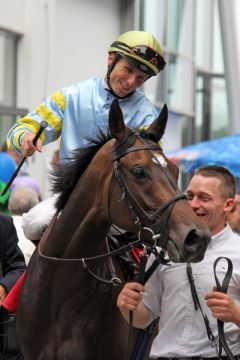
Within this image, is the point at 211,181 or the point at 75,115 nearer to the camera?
the point at 211,181

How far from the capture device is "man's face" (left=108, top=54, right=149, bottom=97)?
533cm

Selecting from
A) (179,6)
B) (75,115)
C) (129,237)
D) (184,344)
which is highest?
(179,6)

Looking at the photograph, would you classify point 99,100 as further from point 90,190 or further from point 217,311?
point 217,311

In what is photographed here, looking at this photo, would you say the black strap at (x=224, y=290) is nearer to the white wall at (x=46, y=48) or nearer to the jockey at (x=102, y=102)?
the jockey at (x=102, y=102)

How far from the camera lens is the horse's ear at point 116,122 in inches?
181

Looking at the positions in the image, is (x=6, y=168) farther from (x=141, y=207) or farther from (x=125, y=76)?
(x=141, y=207)

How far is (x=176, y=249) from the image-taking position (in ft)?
13.6

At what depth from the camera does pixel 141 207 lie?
4426mm

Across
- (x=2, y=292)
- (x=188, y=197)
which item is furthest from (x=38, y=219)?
(x=188, y=197)

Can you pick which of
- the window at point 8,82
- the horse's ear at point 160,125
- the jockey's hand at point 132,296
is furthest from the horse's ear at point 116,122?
the window at point 8,82

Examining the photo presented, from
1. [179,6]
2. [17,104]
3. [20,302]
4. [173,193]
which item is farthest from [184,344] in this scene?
[179,6]

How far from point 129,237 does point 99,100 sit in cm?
87

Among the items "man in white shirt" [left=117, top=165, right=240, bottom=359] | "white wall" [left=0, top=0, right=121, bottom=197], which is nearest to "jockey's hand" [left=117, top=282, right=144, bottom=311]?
"man in white shirt" [left=117, top=165, right=240, bottom=359]

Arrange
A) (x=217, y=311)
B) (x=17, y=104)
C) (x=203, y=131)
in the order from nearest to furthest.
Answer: (x=217, y=311)
(x=17, y=104)
(x=203, y=131)
